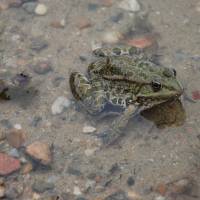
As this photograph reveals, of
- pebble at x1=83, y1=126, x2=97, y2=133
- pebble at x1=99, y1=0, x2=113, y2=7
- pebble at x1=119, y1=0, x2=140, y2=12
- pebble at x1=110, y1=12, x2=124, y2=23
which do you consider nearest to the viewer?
pebble at x1=83, y1=126, x2=97, y2=133

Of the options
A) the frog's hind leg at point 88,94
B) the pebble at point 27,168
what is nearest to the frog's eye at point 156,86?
the frog's hind leg at point 88,94

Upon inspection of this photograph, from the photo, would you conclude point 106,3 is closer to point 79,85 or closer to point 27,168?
point 79,85

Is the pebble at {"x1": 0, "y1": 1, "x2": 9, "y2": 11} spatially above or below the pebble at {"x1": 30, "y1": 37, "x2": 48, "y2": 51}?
above

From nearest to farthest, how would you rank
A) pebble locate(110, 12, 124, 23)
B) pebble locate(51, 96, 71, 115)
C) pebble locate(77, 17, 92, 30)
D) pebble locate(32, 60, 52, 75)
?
pebble locate(51, 96, 71, 115) < pebble locate(32, 60, 52, 75) < pebble locate(77, 17, 92, 30) < pebble locate(110, 12, 124, 23)

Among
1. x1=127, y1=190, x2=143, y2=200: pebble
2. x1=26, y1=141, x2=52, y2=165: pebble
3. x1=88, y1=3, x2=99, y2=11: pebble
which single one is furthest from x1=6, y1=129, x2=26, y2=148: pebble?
x1=88, y1=3, x2=99, y2=11: pebble

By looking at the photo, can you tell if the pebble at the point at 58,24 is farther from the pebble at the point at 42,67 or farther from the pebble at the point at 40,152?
the pebble at the point at 40,152

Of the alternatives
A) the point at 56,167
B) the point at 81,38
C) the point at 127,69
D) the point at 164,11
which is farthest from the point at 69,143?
the point at 164,11

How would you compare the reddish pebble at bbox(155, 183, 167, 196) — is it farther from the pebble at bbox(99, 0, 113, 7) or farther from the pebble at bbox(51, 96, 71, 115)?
the pebble at bbox(99, 0, 113, 7)
